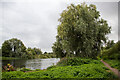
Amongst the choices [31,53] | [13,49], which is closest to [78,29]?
[13,49]

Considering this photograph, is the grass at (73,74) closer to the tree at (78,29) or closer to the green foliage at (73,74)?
the green foliage at (73,74)

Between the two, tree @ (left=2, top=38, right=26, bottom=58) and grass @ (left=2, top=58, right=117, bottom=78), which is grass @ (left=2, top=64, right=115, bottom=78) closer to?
grass @ (left=2, top=58, right=117, bottom=78)

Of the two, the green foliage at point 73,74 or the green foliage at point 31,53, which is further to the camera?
the green foliage at point 31,53

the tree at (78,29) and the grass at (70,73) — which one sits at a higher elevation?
the tree at (78,29)

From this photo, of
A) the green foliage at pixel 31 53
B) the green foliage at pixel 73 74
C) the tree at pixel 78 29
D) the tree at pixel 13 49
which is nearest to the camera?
the green foliage at pixel 73 74

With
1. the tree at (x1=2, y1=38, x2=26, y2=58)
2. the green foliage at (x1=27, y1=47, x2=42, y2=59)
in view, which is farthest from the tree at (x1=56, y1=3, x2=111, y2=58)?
the green foliage at (x1=27, y1=47, x2=42, y2=59)

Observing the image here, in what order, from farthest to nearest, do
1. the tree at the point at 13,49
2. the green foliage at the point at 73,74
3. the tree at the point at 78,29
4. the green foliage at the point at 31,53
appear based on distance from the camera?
the green foliage at the point at 31,53, the tree at the point at 13,49, the tree at the point at 78,29, the green foliage at the point at 73,74

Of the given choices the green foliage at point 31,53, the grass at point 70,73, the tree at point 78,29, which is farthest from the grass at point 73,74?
the green foliage at point 31,53

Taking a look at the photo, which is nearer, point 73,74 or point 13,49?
point 73,74

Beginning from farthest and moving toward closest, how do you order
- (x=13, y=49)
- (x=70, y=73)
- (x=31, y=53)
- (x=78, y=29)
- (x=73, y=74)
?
(x=31, y=53)
(x=13, y=49)
(x=78, y=29)
(x=70, y=73)
(x=73, y=74)

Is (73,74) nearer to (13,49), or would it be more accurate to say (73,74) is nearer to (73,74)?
(73,74)

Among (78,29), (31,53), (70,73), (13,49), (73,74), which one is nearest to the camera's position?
(73,74)

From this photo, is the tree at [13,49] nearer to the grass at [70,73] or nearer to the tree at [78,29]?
the tree at [78,29]

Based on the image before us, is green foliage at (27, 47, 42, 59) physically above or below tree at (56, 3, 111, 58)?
below
